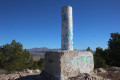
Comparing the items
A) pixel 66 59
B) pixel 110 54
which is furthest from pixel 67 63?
pixel 110 54

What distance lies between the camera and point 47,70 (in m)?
5.13

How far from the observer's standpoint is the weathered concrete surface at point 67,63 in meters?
4.44

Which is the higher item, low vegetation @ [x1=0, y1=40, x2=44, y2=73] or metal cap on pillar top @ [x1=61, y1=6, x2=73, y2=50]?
metal cap on pillar top @ [x1=61, y1=6, x2=73, y2=50]

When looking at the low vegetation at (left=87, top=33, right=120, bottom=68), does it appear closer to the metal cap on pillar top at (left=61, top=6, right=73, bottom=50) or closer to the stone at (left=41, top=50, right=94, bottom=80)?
the stone at (left=41, top=50, right=94, bottom=80)

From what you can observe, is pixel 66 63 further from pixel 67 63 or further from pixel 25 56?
pixel 25 56

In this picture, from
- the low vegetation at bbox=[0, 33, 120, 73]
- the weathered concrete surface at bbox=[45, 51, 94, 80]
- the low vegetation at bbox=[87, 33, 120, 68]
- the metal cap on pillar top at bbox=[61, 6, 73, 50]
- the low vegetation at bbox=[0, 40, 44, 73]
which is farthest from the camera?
the low vegetation at bbox=[0, 40, 44, 73]

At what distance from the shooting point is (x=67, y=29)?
199 inches

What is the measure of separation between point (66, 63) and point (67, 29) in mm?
1471

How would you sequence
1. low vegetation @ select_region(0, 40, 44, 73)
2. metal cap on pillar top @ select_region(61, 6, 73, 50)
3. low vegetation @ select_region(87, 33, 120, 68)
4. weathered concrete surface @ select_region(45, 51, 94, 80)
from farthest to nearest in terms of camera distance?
low vegetation @ select_region(0, 40, 44, 73)
low vegetation @ select_region(87, 33, 120, 68)
metal cap on pillar top @ select_region(61, 6, 73, 50)
weathered concrete surface @ select_region(45, 51, 94, 80)

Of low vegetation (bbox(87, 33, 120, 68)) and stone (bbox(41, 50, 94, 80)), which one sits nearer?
stone (bbox(41, 50, 94, 80))

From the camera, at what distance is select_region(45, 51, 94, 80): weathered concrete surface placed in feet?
14.6

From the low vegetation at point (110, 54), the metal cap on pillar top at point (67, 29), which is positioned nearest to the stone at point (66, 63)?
the metal cap on pillar top at point (67, 29)

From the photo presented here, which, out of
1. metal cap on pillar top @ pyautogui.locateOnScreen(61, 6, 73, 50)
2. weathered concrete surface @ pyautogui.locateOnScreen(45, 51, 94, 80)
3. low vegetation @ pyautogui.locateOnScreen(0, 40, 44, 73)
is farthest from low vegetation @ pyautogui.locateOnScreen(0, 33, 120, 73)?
metal cap on pillar top @ pyautogui.locateOnScreen(61, 6, 73, 50)

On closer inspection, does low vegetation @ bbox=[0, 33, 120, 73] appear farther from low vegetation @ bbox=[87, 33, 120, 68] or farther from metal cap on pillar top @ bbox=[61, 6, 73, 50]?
metal cap on pillar top @ bbox=[61, 6, 73, 50]
